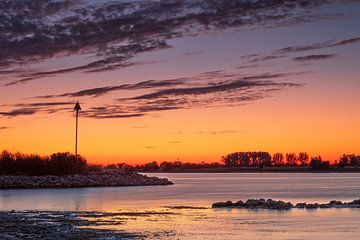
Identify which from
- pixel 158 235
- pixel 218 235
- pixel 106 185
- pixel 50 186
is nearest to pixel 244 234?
pixel 218 235

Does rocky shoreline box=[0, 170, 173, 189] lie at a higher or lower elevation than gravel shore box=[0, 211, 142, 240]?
higher

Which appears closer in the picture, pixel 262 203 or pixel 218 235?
pixel 218 235

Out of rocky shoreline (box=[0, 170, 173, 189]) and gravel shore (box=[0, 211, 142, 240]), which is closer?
gravel shore (box=[0, 211, 142, 240])

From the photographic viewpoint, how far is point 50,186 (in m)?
65.1

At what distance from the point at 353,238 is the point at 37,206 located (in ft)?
69.3

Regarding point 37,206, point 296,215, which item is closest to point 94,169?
point 37,206

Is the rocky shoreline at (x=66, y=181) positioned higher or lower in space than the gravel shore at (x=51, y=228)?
higher

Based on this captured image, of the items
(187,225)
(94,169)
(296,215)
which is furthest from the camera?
(94,169)

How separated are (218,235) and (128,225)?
4548mm

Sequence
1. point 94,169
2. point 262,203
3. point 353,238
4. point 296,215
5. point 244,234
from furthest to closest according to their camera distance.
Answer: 1. point 94,169
2. point 262,203
3. point 296,215
4. point 244,234
5. point 353,238

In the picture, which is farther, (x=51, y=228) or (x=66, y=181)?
(x=66, y=181)

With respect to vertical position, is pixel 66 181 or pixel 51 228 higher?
pixel 66 181

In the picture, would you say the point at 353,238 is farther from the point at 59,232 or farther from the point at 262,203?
the point at 262,203

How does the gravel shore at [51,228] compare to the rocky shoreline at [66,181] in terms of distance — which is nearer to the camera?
the gravel shore at [51,228]
